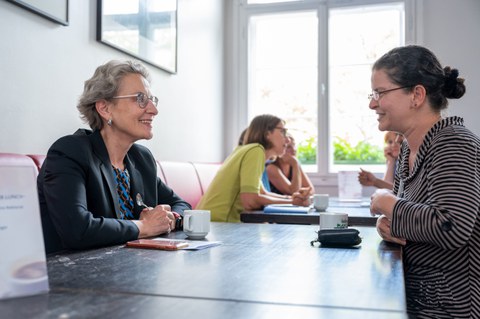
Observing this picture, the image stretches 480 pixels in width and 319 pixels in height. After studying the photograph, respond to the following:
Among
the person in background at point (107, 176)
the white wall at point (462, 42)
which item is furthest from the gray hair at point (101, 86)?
the white wall at point (462, 42)

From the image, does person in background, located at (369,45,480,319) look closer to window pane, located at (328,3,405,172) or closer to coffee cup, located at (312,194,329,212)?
coffee cup, located at (312,194,329,212)

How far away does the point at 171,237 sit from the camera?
1461mm

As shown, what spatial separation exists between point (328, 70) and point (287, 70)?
1.39 feet

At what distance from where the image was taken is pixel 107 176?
61.5 inches

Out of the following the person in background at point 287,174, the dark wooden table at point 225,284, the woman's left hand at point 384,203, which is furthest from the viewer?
the person in background at point 287,174

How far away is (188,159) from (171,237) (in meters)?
2.31

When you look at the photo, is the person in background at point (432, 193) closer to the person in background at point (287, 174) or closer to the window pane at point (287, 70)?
the person in background at point (287, 174)

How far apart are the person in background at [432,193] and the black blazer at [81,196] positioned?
754 millimetres

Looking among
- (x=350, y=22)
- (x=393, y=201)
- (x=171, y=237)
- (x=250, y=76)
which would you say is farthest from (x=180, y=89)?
(x=393, y=201)

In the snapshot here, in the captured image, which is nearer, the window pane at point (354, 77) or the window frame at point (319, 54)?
the window frame at point (319, 54)

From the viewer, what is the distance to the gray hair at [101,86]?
1782 millimetres

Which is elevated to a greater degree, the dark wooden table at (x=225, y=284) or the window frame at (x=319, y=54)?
the window frame at (x=319, y=54)

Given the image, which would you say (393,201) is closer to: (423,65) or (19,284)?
(423,65)

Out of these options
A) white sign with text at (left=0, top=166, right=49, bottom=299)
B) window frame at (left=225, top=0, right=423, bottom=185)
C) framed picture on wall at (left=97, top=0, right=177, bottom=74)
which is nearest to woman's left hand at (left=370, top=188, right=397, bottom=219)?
white sign with text at (left=0, top=166, right=49, bottom=299)
